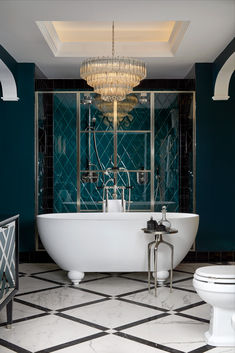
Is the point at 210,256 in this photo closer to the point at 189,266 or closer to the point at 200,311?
the point at 189,266

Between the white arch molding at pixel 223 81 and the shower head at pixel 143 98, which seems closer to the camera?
the white arch molding at pixel 223 81

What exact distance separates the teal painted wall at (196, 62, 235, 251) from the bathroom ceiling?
0.66 meters

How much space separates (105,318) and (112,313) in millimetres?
146

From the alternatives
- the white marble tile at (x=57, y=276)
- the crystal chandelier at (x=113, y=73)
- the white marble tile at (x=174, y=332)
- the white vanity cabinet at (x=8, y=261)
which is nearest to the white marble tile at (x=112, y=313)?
the white marble tile at (x=174, y=332)

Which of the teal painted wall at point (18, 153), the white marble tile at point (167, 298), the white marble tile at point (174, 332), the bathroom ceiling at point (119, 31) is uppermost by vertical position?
the bathroom ceiling at point (119, 31)

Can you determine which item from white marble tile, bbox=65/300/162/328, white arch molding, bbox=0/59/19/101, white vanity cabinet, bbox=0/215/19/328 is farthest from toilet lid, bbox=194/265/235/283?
white arch molding, bbox=0/59/19/101

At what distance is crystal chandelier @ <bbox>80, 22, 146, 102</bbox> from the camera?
4582 mm

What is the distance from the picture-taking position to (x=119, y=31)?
5.53 metres

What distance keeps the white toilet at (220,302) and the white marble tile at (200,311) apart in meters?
0.54

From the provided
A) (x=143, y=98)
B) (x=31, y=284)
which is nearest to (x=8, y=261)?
(x=31, y=284)

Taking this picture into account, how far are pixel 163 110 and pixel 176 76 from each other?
646 mm

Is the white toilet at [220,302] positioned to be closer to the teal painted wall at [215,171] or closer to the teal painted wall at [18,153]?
the teal painted wall at [215,171]

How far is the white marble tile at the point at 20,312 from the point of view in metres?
3.64

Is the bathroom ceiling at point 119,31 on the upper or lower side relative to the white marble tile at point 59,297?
upper
